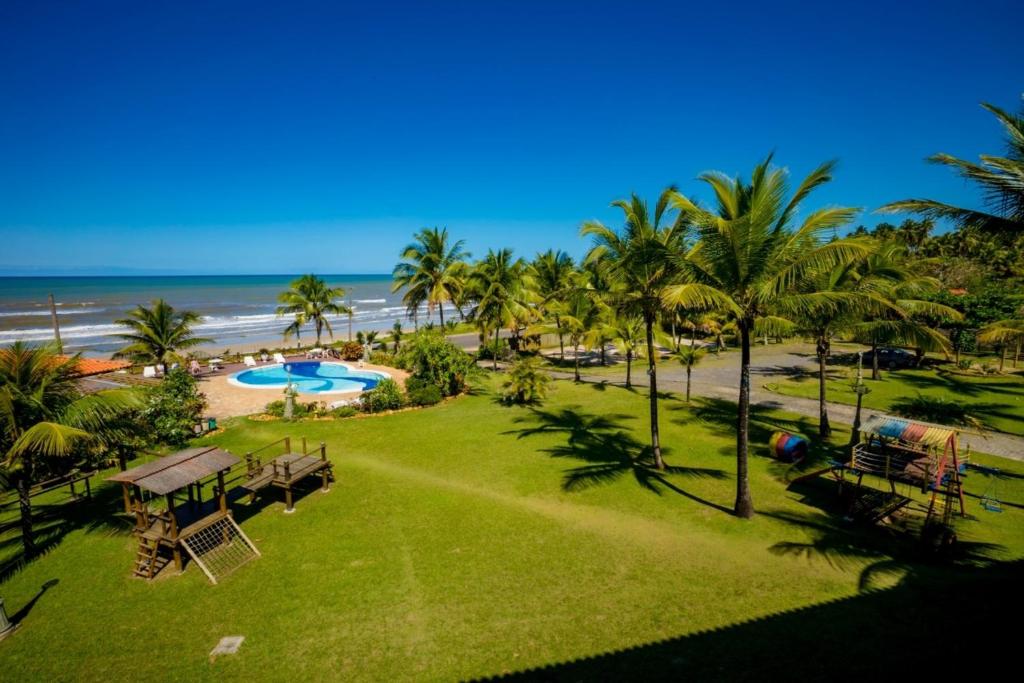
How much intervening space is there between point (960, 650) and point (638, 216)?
33.0ft

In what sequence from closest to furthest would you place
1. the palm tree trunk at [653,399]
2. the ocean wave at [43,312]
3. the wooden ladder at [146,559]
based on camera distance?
the wooden ladder at [146,559]
the palm tree trunk at [653,399]
the ocean wave at [43,312]

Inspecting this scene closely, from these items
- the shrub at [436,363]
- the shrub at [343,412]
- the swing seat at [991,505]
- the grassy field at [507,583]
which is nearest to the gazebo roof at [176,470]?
the grassy field at [507,583]

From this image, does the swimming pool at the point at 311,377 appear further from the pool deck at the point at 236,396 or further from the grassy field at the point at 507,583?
the grassy field at the point at 507,583

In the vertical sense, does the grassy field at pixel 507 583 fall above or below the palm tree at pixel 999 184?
below

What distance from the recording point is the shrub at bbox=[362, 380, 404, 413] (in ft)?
69.5

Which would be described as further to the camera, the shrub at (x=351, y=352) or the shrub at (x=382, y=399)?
the shrub at (x=351, y=352)

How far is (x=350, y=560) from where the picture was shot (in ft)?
31.7

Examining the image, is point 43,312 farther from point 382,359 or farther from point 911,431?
point 911,431

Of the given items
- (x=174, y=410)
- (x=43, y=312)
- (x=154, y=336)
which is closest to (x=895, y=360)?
(x=174, y=410)

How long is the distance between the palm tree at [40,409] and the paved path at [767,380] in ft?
74.0

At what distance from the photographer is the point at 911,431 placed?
436 inches

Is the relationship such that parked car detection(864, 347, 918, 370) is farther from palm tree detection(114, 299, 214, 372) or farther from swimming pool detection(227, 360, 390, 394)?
palm tree detection(114, 299, 214, 372)

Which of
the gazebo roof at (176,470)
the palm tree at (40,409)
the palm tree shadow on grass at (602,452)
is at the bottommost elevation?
the palm tree shadow on grass at (602,452)

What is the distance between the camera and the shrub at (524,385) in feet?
71.8
